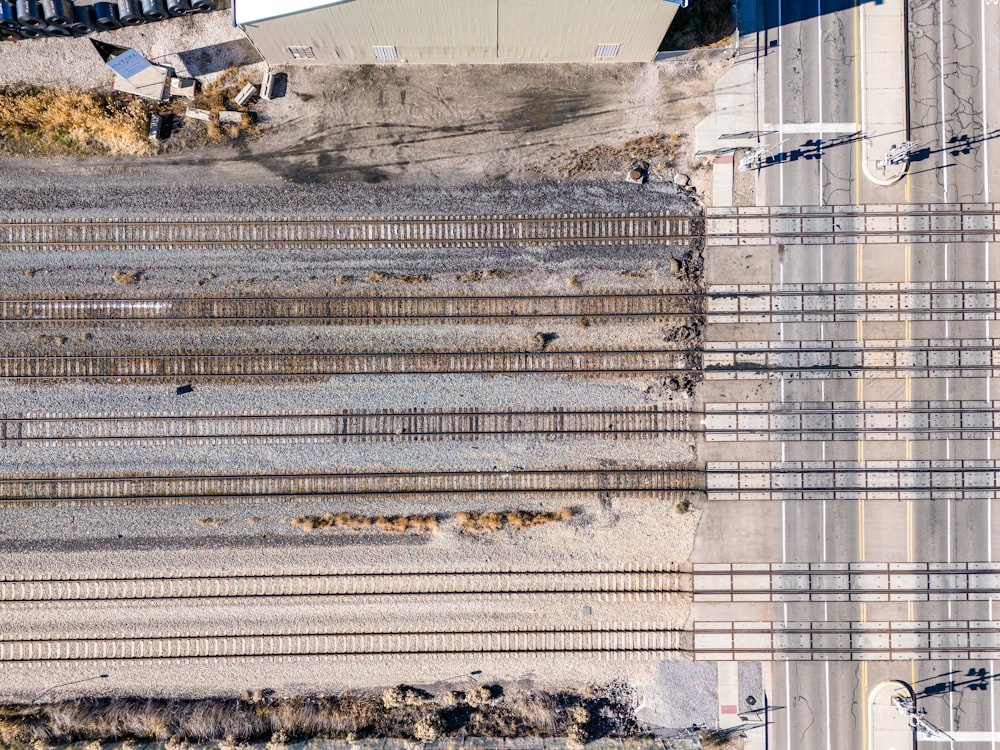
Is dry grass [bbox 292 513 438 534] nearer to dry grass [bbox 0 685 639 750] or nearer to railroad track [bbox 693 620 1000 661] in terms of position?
dry grass [bbox 0 685 639 750]

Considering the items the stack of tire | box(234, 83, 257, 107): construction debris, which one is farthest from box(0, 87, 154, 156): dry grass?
box(234, 83, 257, 107): construction debris

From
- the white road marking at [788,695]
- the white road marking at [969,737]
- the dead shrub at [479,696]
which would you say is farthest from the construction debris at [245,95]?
the white road marking at [969,737]

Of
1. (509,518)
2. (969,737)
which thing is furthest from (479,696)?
(969,737)

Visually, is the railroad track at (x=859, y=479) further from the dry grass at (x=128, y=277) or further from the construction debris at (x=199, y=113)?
the construction debris at (x=199, y=113)

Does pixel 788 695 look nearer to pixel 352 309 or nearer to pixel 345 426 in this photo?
pixel 345 426

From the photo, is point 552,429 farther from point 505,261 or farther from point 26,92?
point 26,92
